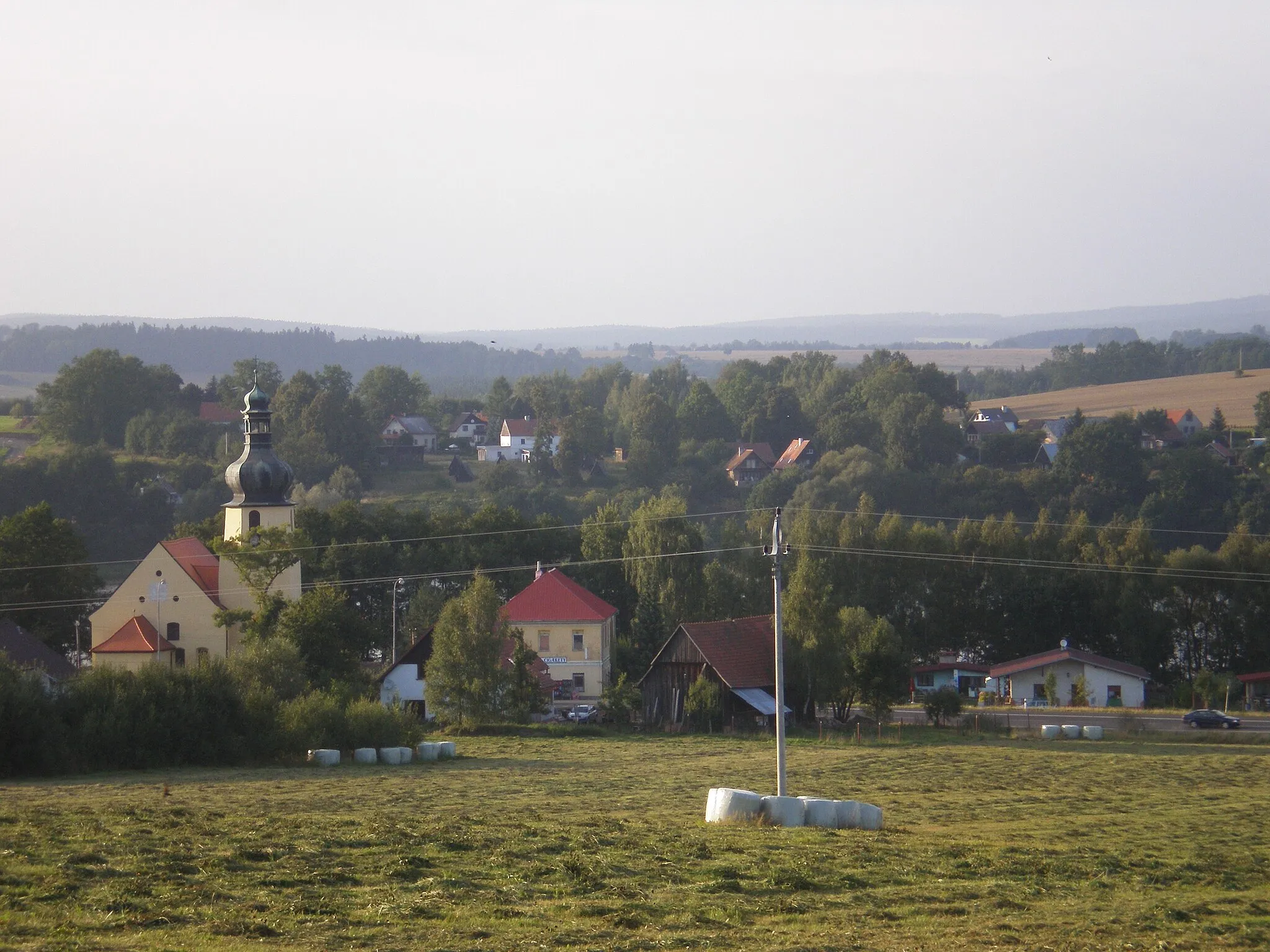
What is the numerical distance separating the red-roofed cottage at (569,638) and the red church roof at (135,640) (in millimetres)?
13351

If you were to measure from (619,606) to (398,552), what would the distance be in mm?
10926

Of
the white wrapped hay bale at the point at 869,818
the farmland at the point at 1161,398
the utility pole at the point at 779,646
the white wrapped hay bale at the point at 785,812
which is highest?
the farmland at the point at 1161,398

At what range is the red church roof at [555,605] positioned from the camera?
2169 inches

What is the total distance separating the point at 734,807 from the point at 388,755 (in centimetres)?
1561

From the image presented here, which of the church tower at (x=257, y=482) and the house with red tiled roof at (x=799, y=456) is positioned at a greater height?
the church tower at (x=257, y=482)

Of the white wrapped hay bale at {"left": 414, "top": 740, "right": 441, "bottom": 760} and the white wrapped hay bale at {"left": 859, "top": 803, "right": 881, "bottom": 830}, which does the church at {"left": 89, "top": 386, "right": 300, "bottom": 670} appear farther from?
the white wrapped hay bale at {"left": 859, "top": 803, "right": 881, "bottom": 830}

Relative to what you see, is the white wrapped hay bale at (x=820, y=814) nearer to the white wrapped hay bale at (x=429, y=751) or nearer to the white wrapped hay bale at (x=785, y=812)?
the white wrapped hay bale at (x=785, y=812)

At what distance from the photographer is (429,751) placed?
3666 centimetres

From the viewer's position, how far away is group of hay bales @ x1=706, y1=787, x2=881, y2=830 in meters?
Answer: 21.8

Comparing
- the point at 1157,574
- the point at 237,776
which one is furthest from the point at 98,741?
the point at 1157,574

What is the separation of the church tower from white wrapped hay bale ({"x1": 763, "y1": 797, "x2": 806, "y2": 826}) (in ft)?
128

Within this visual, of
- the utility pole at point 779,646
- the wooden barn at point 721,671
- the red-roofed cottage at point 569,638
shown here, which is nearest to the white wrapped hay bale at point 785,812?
the utility pole at point 779,646

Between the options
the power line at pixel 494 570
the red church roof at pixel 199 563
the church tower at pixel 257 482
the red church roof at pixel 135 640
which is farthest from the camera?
the power line at pixel 494 570

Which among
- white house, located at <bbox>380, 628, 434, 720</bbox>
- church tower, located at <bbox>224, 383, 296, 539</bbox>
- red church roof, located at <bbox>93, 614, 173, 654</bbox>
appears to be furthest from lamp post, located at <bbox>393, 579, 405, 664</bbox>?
red church roof, located at <bbox>93, 614, 173, 654</bbox>
